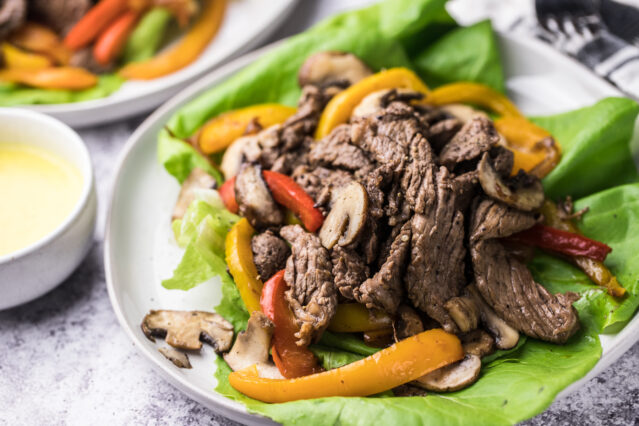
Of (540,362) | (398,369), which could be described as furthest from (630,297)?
(398,369)

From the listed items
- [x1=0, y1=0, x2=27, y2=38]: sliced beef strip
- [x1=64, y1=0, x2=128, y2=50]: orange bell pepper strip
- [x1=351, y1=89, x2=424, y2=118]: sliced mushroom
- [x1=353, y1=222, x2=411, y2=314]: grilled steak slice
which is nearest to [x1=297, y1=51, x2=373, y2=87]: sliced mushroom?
[x1=351, y1=89, x2=424, y2=118]: sliced mushroom

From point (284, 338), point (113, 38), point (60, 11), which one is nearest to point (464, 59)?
point (284, 338)

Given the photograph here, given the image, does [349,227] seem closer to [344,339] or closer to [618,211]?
[344,339]

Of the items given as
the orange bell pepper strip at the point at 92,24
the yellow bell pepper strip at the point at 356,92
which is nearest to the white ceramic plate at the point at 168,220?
the yellow bell pepper strip at the point at 356,92

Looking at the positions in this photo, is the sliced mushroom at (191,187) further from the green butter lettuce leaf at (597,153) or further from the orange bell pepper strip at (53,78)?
the green butter lettuce leaf at (597,153)

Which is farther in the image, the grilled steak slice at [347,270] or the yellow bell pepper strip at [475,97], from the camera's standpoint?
the yellow bell pepper strip at [475,97]

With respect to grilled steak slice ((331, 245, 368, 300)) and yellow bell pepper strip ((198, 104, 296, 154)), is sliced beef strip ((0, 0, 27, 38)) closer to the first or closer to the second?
yellow bell pepper strip ((198, 104, 296, 154))
